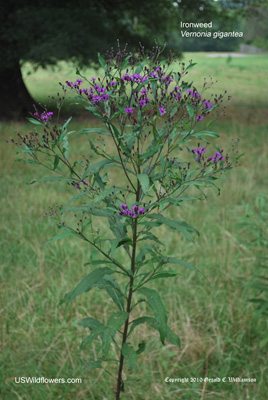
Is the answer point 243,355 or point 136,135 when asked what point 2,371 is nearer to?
point 243,355

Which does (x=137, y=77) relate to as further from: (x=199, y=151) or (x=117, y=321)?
(x=117, y=321)

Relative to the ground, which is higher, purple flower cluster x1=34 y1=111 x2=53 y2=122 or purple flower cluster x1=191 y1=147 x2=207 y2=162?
purple flower cluster x1=34 y1=111 x2=53 y2=122

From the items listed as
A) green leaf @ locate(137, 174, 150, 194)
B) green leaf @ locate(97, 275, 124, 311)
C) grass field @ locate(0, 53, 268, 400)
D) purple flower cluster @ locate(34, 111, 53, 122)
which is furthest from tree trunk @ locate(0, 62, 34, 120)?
green leaf @ locate(137, 174, 150, 194)

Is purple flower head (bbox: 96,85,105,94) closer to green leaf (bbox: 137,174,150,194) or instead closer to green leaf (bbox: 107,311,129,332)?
green leaf (bbox: 137,174,150,194)

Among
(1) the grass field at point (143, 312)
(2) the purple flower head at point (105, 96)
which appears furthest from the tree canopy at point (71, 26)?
(2) the purple flower head at point (105, 96)

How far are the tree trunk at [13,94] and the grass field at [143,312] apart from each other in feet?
20.5

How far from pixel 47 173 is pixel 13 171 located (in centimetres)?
49

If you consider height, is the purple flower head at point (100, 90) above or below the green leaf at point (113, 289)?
above

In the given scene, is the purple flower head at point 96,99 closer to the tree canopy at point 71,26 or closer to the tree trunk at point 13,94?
the tree canopy at point 71,26

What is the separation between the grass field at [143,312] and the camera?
262 centimetres

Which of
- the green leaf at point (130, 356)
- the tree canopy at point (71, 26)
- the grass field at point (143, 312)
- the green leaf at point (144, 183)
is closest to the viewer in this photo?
the green leaf at point (144, 183)

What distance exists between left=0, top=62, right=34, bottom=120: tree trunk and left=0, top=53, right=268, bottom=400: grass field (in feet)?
20.5

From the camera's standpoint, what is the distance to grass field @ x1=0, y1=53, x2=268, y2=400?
8.58 ft

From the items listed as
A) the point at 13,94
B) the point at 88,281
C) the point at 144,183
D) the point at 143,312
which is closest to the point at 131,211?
the point at 144,183
